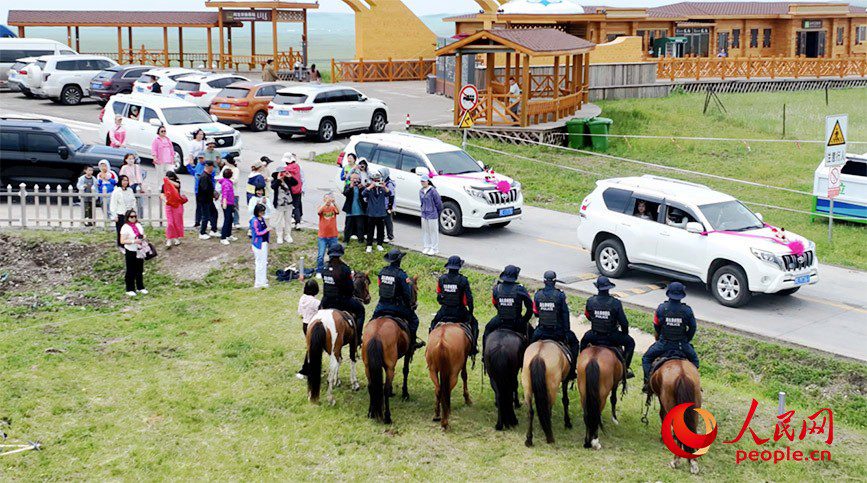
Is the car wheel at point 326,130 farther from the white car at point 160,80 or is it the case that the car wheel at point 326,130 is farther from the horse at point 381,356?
the horse at point 381,356

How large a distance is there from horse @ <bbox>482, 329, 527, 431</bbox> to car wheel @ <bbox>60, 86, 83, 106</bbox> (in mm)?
31944

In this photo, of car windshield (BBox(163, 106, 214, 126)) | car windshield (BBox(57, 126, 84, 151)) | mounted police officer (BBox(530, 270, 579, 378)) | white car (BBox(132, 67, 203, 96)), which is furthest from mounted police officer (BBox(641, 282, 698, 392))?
white car (BBox(132, 67, 203, 96))

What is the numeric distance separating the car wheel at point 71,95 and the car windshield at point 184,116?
13832 mm

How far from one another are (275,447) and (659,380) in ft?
14.3

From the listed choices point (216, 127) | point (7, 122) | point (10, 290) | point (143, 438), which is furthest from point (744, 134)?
point (143, 438)

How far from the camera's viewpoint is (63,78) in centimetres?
4006

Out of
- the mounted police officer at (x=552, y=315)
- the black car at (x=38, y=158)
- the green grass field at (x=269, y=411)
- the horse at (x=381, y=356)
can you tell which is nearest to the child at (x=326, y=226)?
the green grass field at (x=269, y=411)

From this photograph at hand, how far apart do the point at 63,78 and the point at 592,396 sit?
109ft

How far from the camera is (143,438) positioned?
1219 cm

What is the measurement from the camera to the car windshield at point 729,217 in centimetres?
1753

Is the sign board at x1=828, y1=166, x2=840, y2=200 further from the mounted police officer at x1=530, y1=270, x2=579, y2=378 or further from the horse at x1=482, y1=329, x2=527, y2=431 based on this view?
the horse at x1=482, y1=329, x2=527, y2=431

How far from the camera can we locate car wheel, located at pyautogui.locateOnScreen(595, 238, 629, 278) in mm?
18484

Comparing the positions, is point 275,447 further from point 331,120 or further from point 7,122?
point 331,120

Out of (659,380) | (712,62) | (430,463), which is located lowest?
(430,463)
